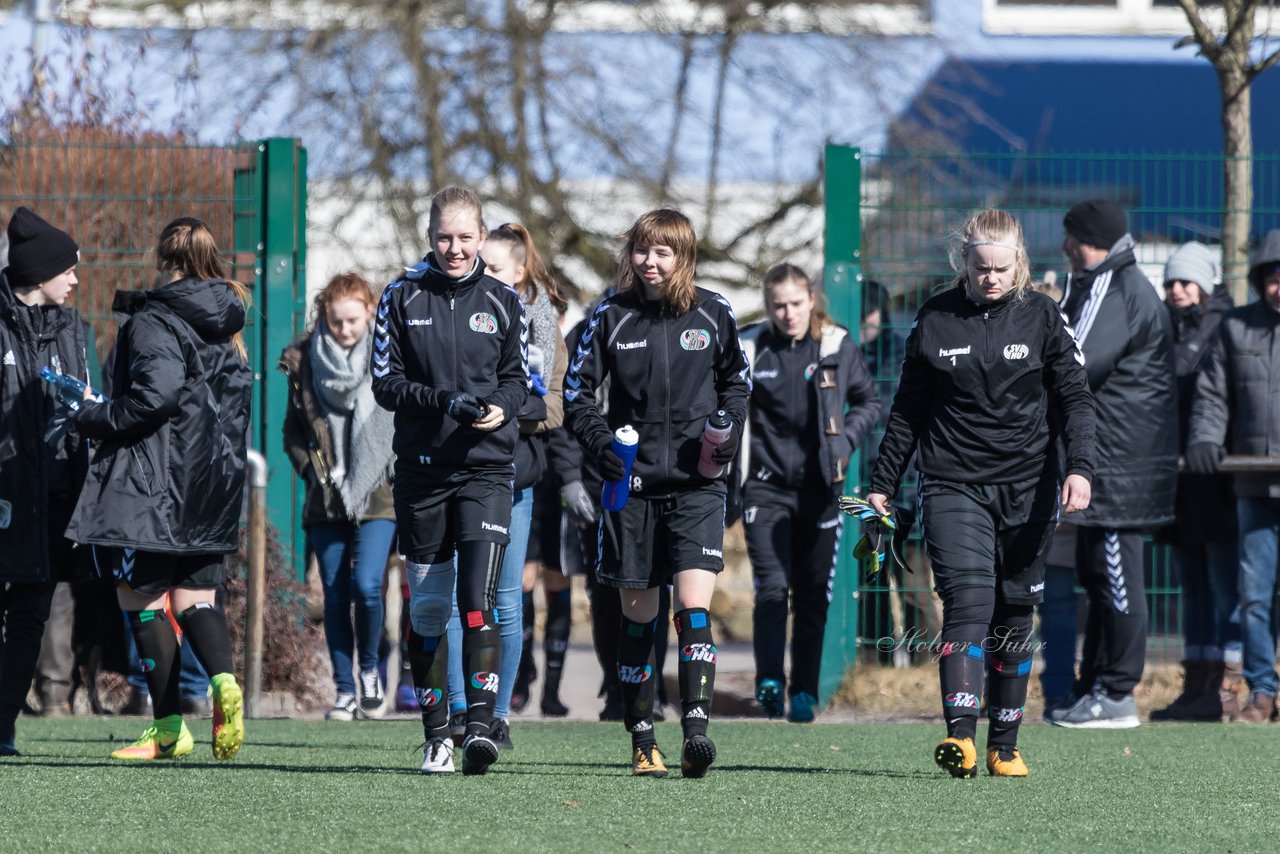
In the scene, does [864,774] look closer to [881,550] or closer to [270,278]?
[881,550]

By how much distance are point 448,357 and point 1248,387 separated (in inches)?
170

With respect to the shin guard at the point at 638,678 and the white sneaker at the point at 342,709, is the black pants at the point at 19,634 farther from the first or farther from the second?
the shin guard at the point at 638,678

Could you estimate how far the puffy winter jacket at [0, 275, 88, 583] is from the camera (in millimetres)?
6867

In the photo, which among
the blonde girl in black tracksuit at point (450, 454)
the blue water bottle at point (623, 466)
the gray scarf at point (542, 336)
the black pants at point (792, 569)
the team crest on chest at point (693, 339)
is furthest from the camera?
the black pants at point (792, 569)

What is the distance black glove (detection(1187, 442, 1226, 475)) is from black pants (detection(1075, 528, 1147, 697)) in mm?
507

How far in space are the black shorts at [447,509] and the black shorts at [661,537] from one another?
0.36 meters

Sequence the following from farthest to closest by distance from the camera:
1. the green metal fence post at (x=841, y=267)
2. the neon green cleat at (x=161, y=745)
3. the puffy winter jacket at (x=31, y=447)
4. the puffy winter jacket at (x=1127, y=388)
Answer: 1. the green metal fence post at (x=841, y=267)
2. the puffy winter jacket at (x=1127, y=388)
3. the puffy winter jacket at (x=31, y=447)
4. the neon green cleat at (x=161, y=745)

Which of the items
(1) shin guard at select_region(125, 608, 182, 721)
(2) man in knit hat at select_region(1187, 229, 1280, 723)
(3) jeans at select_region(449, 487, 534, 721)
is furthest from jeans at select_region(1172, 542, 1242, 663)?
(1) shin guard at select_region(125, 608, 182, 721)

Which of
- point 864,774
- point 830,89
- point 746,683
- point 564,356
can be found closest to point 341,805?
point 864,774

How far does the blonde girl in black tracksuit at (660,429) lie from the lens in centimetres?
623

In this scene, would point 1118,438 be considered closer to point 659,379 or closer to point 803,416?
point 803,416

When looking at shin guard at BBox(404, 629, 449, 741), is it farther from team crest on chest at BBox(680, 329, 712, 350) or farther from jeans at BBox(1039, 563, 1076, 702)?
jeans at BBox(1039, 563, 1076, 702)

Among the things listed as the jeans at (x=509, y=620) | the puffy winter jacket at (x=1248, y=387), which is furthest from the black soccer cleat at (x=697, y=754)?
the puffy winter jacket at (x=1248, y=387)

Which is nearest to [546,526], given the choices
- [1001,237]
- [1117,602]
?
[1117,602]
